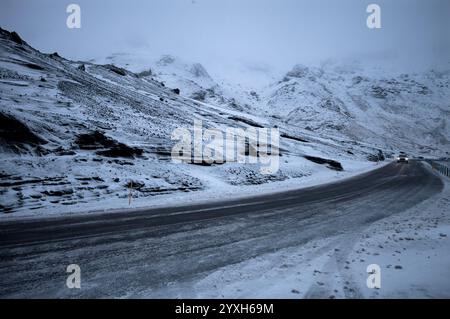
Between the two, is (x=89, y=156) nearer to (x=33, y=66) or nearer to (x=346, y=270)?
(x=346, y=270)

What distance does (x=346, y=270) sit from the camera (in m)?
5.07

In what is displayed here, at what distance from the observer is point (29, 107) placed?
21938 millimetres

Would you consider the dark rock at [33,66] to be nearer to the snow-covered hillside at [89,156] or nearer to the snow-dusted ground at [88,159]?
the snow-dusted ground at [88,159]

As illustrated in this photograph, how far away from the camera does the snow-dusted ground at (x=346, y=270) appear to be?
426 cm

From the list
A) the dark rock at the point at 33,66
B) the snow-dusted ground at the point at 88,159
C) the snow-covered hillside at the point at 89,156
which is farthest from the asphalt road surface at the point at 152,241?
the dark rock at the point at 33,66

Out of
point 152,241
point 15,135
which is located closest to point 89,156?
point 15,135

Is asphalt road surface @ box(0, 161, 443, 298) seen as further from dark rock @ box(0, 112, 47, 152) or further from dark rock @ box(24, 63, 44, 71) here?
dark rock @ box(24, 63, 44, 71)

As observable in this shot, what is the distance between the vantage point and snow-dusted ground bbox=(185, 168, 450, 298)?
426cm

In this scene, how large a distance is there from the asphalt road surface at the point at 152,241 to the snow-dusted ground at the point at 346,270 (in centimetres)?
39

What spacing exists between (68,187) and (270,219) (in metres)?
11.2

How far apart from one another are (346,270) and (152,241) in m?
4.53

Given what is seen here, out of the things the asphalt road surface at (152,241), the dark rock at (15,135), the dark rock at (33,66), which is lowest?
the asphalt road surface at (152,241)

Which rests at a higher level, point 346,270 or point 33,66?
point 33,66

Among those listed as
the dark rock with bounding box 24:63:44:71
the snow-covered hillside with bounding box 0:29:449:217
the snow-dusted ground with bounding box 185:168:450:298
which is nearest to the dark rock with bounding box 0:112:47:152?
the snow-covered hillside with bounding box 0:29:449:217
